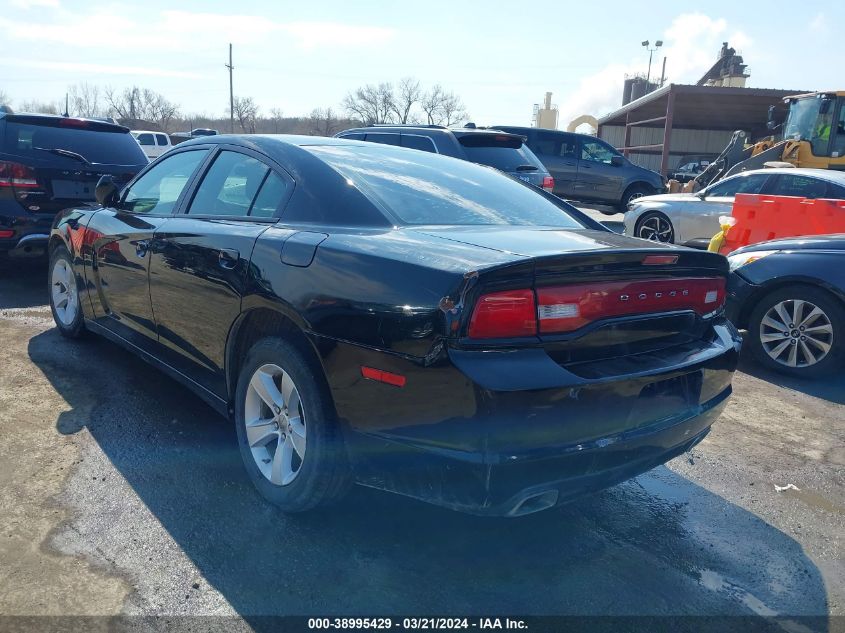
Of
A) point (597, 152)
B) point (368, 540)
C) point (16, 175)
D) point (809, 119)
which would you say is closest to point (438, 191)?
point (368, 540)

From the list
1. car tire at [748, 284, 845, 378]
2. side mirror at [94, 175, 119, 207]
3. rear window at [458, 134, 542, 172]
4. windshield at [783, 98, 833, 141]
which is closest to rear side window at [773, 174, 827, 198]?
rear window at [458, 134, 542, 172]

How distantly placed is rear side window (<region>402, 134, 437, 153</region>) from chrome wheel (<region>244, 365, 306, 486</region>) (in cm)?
653

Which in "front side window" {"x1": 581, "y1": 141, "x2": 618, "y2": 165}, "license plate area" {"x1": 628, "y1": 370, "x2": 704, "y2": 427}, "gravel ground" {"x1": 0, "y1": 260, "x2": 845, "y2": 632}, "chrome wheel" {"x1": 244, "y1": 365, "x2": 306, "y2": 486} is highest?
"front side window" {"x1": 581, "y1": 141, "x2": 618, "y2": 165}

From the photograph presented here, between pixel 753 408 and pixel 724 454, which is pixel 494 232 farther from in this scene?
pixel 753 408

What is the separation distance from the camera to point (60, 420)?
381 cm

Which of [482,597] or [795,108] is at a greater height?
[795,108]

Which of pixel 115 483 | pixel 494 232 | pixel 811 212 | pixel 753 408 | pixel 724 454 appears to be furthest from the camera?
pixel 811 212

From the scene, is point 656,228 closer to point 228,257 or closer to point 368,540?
point 228,257

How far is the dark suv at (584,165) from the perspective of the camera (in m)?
15.5

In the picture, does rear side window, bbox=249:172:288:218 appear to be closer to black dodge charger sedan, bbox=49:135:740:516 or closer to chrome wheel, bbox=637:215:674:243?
black dodge charger sedan, bbox=49:135:740:516

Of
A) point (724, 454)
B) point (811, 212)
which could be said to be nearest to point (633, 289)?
point (724, 454)

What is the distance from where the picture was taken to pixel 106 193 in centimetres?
455

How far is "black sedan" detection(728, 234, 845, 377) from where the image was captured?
4.95 meters

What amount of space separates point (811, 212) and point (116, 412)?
6971 mm
